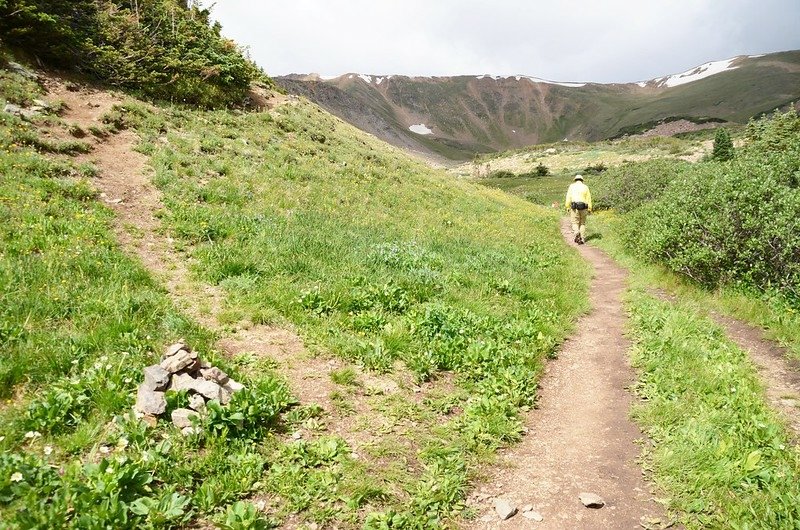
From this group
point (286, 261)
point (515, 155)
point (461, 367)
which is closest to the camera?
point (461, 367)

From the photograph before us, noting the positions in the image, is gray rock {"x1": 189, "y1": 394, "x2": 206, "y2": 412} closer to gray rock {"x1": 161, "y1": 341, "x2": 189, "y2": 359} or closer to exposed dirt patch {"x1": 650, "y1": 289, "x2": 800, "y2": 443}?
gray rock {"x1": 161, "y1": 341, "x2": 189, "y2": 359}

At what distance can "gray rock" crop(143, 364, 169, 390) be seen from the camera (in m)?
5.21

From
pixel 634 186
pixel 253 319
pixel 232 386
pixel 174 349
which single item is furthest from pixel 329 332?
pixel 634 186

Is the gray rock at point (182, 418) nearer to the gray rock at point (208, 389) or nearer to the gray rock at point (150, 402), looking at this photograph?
the gray rock at point (150, 402)

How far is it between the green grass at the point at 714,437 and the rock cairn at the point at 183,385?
17.6 ft

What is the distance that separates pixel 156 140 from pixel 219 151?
7.49ft

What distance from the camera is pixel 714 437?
5516mm

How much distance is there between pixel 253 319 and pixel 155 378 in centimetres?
265

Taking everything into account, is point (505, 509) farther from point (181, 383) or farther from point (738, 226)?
point (738, 226)

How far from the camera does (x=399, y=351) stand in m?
7.57

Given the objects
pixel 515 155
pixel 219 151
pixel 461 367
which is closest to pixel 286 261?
Answer: pixel 461 367

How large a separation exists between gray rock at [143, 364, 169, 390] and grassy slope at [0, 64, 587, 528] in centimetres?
25

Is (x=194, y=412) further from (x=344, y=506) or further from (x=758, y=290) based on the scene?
(x=758, y=290)

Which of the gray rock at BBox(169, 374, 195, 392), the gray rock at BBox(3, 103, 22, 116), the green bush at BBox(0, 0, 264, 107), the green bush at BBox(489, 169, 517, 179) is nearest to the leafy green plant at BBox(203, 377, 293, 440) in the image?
the gray rock at BBox(169, 374, 195, 392)
